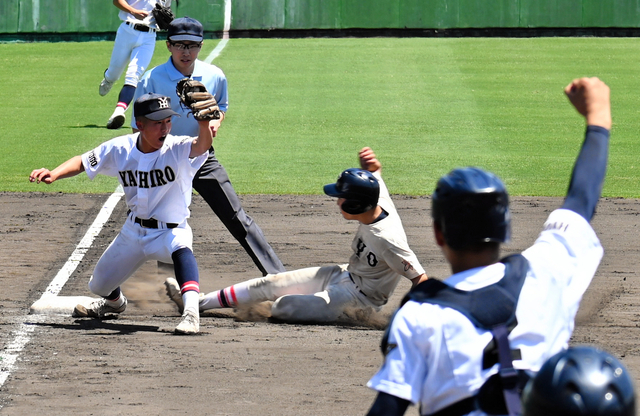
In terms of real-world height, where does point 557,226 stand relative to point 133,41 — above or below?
above

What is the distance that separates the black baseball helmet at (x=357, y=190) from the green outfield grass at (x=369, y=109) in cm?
471

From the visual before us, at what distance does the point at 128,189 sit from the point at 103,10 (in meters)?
19.2

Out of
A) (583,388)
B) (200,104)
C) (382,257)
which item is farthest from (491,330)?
(200,104)

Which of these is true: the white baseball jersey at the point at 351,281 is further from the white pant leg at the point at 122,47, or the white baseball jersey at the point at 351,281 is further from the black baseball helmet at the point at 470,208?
the white pant leg at the point at 122,47

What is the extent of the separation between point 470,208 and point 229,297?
13.7ft

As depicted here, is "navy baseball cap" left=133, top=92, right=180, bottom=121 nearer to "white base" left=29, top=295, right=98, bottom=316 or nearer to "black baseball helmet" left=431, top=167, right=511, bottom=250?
"white base" left=29, top=295, right=98, bottom=316

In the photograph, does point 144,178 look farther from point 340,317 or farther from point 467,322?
point 467,322

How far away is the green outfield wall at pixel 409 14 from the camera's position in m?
24.4

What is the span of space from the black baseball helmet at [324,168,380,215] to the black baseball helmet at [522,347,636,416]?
12.5ft

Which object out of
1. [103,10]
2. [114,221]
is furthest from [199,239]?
[103,10]

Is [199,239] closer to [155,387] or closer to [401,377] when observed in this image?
[155,387]

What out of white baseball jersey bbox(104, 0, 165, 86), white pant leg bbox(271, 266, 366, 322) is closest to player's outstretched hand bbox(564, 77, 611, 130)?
white pant leg bbox(271, 266, 366, 322)

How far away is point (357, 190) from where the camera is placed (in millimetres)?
5461

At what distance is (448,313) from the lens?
211 centimetres
